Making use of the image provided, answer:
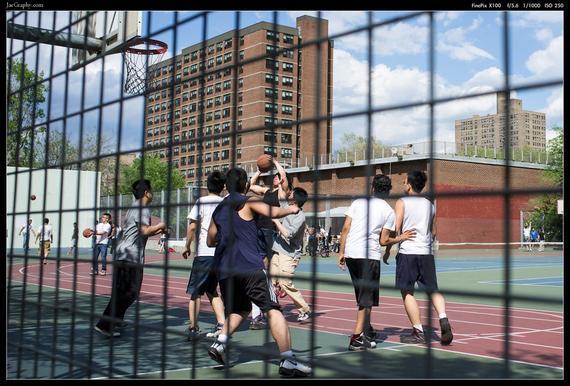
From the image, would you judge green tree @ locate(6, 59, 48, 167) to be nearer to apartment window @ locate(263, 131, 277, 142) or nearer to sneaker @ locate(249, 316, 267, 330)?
apartment window @ locate(263, 131, 277, 142)

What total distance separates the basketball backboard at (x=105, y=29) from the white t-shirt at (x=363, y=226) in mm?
2295

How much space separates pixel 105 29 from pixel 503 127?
3.01 meters

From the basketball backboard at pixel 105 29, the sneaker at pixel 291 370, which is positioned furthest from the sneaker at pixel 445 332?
the basketball backboard at pixel 105 29

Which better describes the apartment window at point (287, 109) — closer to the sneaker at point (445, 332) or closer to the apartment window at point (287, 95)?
the apartment window at point (287, 95)

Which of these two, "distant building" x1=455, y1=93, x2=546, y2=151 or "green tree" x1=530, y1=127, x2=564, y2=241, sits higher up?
"distant building" x1=455, y1=93, x2=546, y2=151

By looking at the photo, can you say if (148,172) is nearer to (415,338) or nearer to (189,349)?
(189,349)

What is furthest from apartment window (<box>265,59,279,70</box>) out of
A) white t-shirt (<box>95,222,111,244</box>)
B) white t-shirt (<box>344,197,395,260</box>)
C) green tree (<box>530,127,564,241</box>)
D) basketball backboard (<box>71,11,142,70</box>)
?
white t-shirt (<box>344,197,395,260</box>)

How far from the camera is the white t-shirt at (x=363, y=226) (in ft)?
18.0

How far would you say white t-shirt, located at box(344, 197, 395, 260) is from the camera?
216 inches

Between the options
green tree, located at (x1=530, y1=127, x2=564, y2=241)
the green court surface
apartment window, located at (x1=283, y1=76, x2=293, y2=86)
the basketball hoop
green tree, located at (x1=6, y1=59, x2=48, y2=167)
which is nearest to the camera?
green tree, located at (x1=530, y1=127, x2=564, y2=241)

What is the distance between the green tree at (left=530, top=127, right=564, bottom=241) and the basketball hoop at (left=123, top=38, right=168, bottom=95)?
73.9 inches

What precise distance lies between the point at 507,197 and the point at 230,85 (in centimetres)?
160
